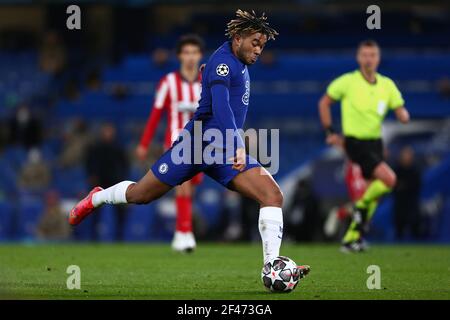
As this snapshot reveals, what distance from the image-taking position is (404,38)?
2667 centimetres

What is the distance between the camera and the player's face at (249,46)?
30.5 feet

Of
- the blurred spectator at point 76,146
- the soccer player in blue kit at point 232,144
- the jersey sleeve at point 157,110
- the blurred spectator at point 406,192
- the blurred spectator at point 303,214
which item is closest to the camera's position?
the soccer player in blue kit at point 232,144

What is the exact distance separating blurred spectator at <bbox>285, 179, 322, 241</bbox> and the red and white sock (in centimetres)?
577

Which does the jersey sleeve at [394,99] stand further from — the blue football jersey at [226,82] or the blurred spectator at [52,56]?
the blurred spectator at [52,56]

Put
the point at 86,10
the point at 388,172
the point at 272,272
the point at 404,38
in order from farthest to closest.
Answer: the point at 86,10
the point at 404,38
the point at 388,172
the point at 272,272

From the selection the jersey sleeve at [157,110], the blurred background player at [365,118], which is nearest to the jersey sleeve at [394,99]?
the blurred background player at [365,118]

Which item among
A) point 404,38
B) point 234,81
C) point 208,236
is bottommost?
point 208,236

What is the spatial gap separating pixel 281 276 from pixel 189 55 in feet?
19.9

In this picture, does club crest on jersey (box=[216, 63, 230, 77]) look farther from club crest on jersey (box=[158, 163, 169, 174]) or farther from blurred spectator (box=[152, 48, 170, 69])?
blurred spectator (box=[152, 48, 170, 69])

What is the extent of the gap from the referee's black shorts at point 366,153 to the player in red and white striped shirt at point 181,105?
7.16 ft

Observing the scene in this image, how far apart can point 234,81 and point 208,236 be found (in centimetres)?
1206

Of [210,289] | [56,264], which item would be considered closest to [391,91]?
[56,264]
